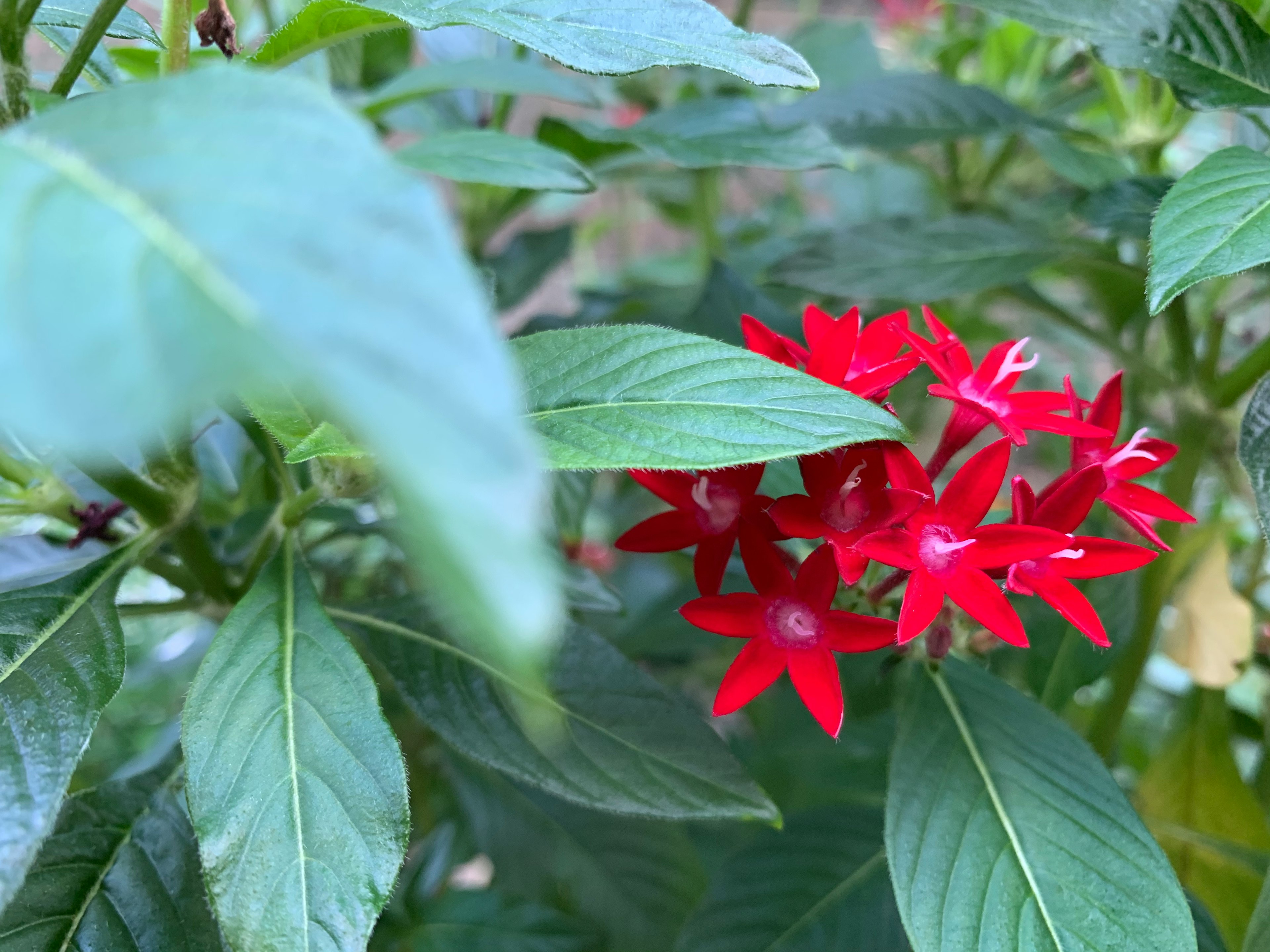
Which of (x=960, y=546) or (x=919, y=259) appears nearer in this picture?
(x=960, y=546)

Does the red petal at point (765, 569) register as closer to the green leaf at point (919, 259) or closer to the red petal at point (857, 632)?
the red petal at point (857, 632)

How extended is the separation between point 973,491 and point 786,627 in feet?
0.33

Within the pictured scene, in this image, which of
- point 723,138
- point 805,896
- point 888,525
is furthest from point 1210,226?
point 805,896

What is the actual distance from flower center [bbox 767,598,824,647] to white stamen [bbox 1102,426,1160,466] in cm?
16

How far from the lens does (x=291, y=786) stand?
36cm

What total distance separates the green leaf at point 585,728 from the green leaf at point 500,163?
26 cm

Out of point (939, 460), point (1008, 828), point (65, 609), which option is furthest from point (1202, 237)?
point (65, 609)

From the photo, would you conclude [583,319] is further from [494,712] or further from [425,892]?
[425,892]

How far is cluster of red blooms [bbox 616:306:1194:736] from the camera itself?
0.36 metres

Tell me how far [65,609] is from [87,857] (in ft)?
0.39

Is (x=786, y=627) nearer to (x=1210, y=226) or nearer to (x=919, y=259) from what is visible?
(x=1210, y=226)

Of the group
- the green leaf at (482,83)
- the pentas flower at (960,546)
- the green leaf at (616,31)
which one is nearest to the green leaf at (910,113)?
the green leaf at (482,83)

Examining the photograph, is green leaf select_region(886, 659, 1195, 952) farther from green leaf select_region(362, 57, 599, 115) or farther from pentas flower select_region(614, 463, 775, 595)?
green leaf select_region(362, 57, 599, 115)

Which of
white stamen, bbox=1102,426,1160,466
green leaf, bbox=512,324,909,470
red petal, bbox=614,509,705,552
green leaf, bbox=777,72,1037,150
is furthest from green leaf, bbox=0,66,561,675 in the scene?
green leaf, bbox=777,72,1037,150
